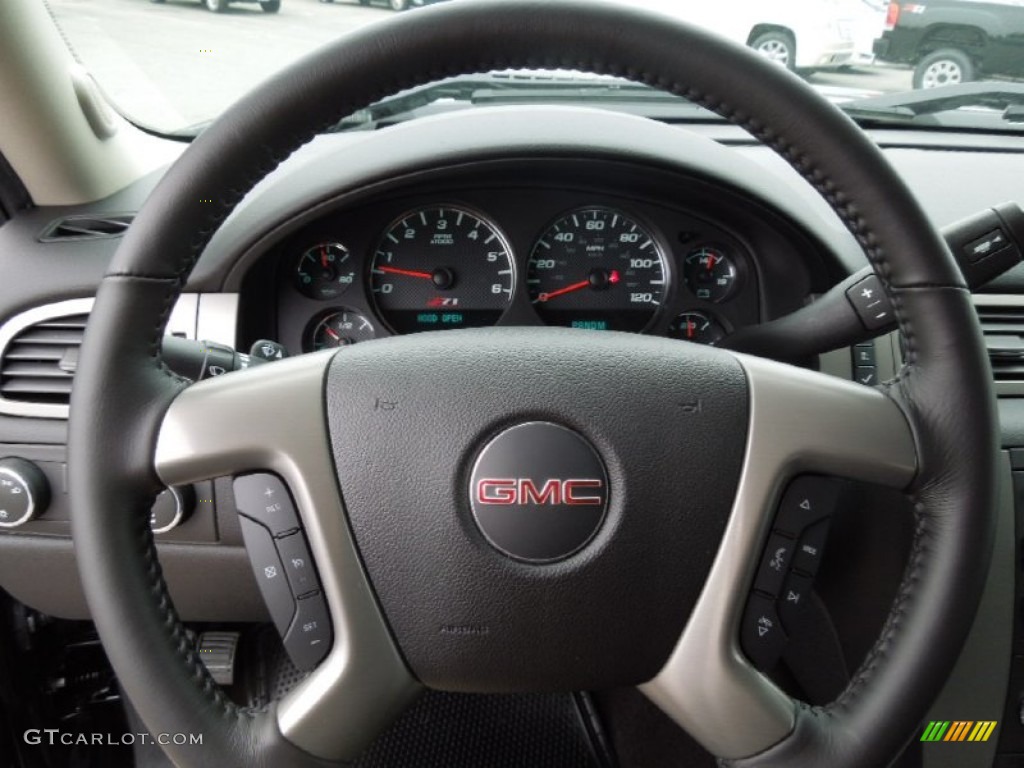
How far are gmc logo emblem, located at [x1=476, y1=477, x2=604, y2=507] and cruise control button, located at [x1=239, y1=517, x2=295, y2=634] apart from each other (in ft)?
0.69

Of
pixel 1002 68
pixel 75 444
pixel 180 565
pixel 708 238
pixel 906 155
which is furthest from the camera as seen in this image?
pixel 1002 68

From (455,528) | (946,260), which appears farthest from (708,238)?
(455,528)

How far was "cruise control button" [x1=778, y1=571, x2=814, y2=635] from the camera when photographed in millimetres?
945

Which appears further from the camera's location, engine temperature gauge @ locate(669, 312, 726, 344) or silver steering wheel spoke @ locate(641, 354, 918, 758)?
engine temperature gauge @ locate(669, 312, 726, 344)

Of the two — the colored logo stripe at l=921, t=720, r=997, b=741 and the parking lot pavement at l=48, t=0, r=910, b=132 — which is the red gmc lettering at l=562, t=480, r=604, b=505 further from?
the parking lot pavement at l=48, t=0, r=910, b=132

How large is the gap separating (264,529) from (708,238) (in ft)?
3.54

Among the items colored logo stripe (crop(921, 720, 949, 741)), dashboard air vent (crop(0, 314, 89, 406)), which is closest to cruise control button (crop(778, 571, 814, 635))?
colored logo stripe (crop(921, 720, 949, 741))

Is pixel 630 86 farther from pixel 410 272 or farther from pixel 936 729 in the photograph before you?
pixel 936 729

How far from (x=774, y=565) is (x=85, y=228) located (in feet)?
4.13

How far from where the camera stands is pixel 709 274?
69.9 inches

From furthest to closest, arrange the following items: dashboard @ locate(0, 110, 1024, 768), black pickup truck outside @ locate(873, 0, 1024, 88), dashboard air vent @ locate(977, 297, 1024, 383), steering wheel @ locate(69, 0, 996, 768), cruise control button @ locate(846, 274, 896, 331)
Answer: black pickup truck outside @ locate(873, 0, 1024, 88) < dashboard air vent @ locate(977, 297, 1024, 383) < dashboard @ locate(0, 110, 1024, 768) < cruise control button @ locate(846, 274, 896, 331) < steering wheel @ locate(69, 0, 996, 768)

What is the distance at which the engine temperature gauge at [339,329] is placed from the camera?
5.79ft

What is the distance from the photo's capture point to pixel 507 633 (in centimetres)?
93

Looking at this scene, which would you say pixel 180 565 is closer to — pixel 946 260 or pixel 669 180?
pixel 669 180
